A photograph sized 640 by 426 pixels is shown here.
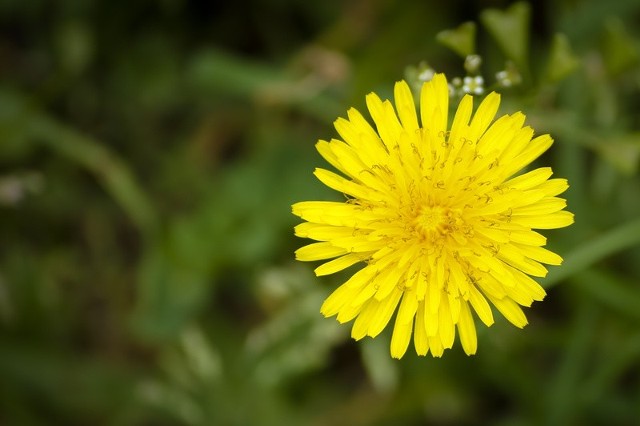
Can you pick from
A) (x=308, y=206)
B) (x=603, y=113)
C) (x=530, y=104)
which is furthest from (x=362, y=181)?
(x=603, y=113)

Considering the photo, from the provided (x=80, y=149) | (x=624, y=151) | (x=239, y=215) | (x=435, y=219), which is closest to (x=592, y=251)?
(x=624, y=151)

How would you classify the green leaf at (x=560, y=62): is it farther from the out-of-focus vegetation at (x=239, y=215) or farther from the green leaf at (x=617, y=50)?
the green leaf at (x=617, y=50)

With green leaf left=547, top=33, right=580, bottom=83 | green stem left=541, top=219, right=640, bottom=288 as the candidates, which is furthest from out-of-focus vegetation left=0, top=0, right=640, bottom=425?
green stem left=541, top=219, right=640, bottom=288

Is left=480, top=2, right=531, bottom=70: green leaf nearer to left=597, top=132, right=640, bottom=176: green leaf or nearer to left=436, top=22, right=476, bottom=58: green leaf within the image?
left=436, top=22, right=476, bottom=58: green leaf

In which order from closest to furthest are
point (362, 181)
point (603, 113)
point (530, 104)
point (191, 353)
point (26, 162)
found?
point (362, 181)
point (530, 104)
point (603, 113)
point (191, 353)
point (26, 162)

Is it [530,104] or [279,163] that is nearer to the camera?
[530,104]

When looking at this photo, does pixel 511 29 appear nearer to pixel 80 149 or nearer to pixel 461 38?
pixel 461 38

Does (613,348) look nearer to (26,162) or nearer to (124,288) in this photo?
(124,288)

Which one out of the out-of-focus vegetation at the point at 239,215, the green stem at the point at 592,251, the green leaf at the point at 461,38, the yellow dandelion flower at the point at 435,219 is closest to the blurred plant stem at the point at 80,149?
the out-of-focus vegetation at the point at 239,215

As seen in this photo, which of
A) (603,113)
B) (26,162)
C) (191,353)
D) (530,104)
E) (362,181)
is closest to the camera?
(362,181)
